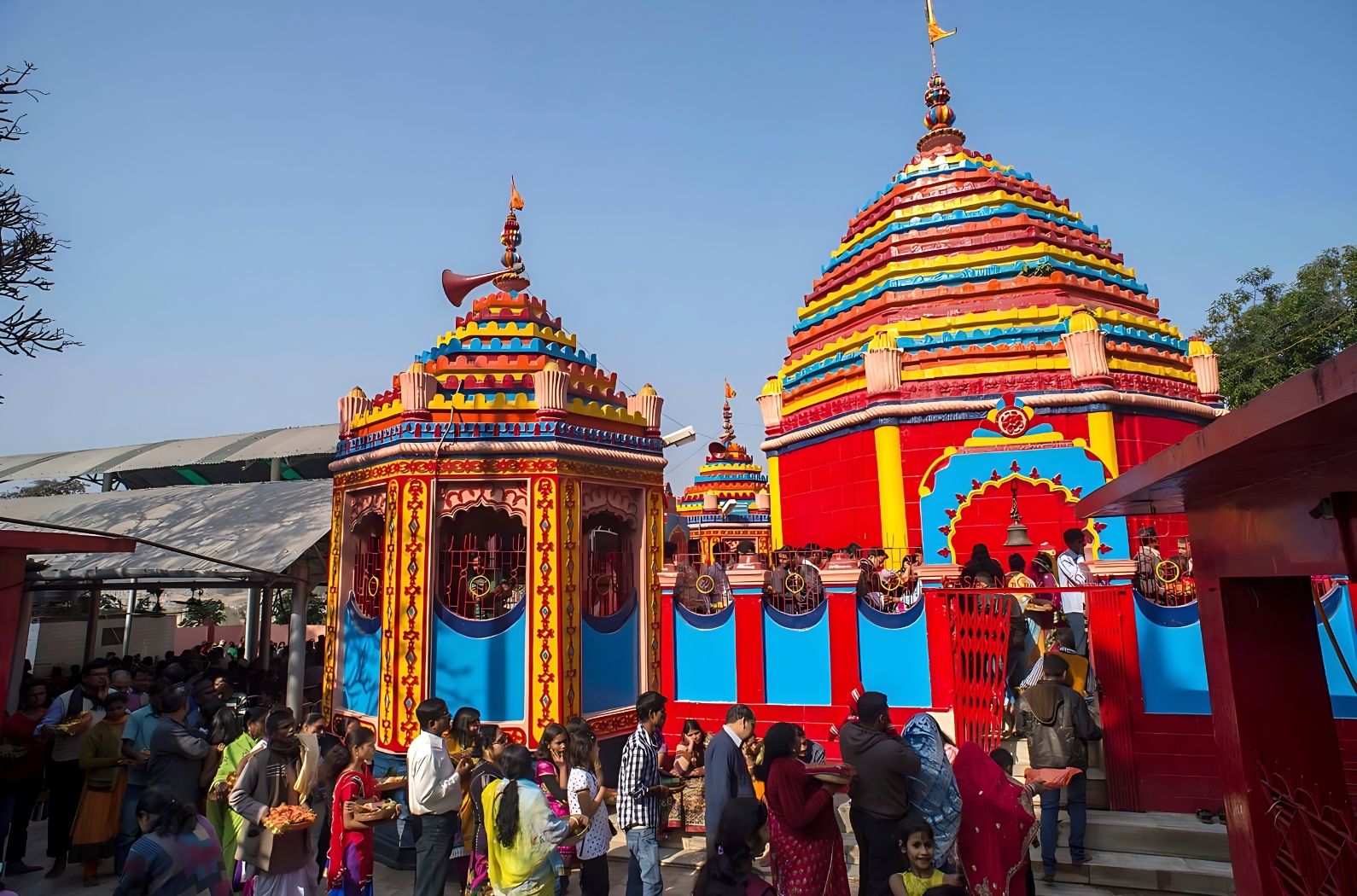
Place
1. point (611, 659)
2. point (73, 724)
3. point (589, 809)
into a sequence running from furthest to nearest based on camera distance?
1. point (611, 659)
2. point (73, 724)
3. point (589, 809)

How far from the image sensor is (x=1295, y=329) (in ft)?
74.9

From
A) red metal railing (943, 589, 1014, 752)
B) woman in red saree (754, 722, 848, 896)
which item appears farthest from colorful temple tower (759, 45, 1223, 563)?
woman in red saree (754, 722, 848, 896)

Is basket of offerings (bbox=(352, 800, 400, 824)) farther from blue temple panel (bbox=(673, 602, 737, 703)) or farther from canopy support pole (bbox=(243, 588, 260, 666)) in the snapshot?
canopy support pole (bbox=(243, 588, 260, 666))

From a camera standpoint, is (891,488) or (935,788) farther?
(891,488)

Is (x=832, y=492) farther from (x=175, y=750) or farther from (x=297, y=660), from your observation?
(x=175, y=750)

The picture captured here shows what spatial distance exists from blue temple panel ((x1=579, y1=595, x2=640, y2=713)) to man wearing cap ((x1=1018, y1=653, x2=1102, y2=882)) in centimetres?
493

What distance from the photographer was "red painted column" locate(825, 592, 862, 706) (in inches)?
351

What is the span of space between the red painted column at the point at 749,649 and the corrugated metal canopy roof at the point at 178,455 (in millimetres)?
17187

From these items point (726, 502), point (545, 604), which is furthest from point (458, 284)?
point (726, 502)

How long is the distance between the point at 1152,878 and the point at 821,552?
15.4 ft

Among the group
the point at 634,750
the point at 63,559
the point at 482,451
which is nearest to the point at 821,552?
the point at 482,451

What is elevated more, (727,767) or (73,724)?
(73,724)

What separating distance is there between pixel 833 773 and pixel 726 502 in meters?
24.1

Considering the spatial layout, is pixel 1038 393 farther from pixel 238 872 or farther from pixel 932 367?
pixel 238 872
